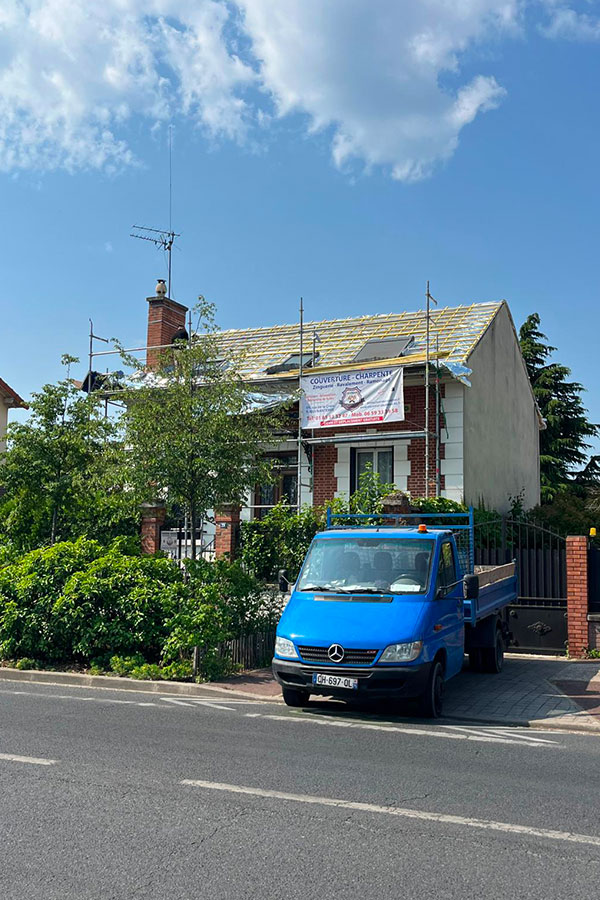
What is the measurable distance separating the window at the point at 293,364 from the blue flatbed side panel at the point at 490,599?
9814mm

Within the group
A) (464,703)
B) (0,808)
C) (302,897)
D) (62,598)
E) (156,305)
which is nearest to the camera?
(302,897)

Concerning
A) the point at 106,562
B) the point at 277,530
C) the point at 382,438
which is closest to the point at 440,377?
the point at 382,438

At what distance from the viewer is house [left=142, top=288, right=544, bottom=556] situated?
19.3 metres

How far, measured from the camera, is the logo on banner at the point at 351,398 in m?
19.4

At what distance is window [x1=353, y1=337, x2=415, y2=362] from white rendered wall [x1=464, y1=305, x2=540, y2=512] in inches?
69.4

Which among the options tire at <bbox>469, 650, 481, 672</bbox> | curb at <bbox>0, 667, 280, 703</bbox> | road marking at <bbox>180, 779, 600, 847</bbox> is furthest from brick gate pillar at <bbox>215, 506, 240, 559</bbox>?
road marking at <bbox>180, 779, 600, 847</bbox>

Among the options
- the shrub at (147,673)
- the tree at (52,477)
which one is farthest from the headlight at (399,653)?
the tree at (52,477)

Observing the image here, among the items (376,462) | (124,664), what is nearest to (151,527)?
(376,462)

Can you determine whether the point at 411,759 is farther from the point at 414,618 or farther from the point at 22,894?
the point at 22,894

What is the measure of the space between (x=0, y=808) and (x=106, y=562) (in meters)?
6.98

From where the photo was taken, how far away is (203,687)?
1035 centimetres

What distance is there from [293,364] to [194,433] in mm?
9605

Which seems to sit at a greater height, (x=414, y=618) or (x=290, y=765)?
(x=414, y=618)

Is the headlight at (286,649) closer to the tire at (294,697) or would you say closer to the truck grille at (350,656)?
the truck grille at (350,656)
